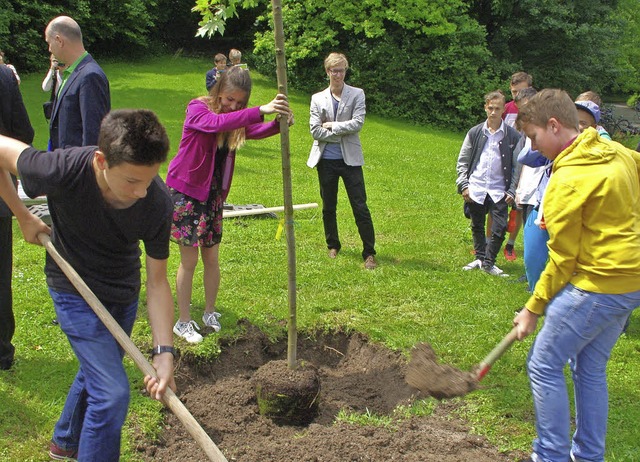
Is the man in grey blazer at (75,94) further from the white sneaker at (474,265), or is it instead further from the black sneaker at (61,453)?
the white sneaker at (474,265)

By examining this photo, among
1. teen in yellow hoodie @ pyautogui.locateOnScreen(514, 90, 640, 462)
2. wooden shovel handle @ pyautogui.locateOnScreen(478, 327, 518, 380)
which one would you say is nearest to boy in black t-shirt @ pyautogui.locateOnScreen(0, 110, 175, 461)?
wooden shovel handle @ pyautogui.locateOnScreen(478, 327, 518, 380)

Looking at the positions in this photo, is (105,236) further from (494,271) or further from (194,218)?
(494,271)

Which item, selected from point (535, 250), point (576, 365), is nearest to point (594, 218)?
point (576, 365)

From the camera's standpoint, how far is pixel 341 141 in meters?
7.16

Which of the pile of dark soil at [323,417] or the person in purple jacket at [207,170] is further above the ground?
the person in purple jacket at [207,170]

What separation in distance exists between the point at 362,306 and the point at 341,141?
2126 millimetres

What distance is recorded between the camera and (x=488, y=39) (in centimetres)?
2427

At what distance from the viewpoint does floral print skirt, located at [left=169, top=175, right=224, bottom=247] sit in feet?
16.3

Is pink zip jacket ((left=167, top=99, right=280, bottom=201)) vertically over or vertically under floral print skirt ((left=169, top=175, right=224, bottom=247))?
over

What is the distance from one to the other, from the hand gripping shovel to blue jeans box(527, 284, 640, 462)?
1867 millimetres

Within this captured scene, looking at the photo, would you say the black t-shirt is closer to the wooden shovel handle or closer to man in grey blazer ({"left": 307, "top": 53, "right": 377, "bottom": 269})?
the wooden shovel handle

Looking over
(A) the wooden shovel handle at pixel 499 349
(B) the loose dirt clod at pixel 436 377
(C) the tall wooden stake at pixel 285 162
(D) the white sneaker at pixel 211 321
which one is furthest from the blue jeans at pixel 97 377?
(A) the wooden shovel handle at pixel 499 349

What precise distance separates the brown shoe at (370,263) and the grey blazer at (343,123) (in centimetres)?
111

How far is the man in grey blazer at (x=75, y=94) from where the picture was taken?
4.68 m
